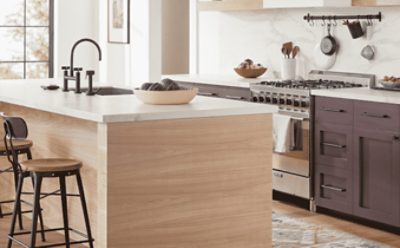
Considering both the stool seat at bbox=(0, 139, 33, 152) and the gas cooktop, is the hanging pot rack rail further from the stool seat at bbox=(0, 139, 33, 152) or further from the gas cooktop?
the stool seat at bbox=(0, 139, 33, 152)

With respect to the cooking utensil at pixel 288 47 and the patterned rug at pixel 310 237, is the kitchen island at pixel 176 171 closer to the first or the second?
the patterned rug at pixel 310 237

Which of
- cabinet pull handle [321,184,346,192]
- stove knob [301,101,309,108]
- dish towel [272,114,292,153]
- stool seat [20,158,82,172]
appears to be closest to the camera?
stool seat [20,158,82,172]

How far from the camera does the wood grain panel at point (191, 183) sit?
4418 mm

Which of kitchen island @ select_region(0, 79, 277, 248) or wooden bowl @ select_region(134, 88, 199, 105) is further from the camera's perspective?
wooden bowl @ select_region(134, 88, 199, 105)

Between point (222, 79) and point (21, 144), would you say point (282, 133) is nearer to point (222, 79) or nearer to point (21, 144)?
point (222, 79)

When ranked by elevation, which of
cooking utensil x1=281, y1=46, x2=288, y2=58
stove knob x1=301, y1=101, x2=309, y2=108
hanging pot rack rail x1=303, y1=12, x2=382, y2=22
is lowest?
stove knob x1=301, y1=101, x2=309, y2=108

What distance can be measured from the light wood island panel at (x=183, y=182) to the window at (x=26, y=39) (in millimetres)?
4695

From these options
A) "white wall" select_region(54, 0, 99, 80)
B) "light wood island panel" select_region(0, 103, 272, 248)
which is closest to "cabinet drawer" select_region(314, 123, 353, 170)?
"light wood island panel" select_region(0, 103, 272, 248)

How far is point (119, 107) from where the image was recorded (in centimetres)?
468

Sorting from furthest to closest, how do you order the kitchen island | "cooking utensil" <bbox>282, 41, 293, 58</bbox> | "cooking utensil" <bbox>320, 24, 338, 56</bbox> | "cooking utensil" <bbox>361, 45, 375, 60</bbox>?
1. "cooking utensil" <bbox>282, 41, 293, 58</bbox>
2. "cooking utensil" <bbox>320, 24, 338, 56</bbox>
3. "cooking utensil" <bbox>361, 45, 375, 60</bbox>
4. the kitchen island

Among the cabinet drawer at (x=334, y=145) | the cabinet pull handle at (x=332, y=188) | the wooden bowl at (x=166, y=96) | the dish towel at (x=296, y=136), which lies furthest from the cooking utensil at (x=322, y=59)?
the wooden bowl at (x=166, y=96)

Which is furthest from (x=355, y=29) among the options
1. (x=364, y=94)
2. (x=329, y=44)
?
(x=364, y=94)

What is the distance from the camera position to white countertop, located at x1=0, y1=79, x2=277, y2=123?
4.42m

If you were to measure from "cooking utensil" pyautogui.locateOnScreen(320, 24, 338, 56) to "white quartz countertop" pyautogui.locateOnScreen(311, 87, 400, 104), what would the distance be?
0.75 m
